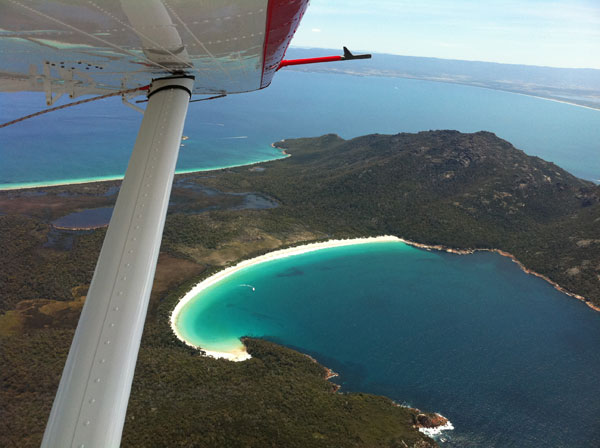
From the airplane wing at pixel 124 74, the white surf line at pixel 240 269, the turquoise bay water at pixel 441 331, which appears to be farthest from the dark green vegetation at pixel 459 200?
the airplane wing at pixel 124 74

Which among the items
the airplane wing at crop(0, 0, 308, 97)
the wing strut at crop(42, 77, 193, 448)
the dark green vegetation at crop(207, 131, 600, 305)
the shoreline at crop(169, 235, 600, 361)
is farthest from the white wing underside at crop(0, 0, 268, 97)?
the dark green vegetation at crop(207, 131, 600, 305)

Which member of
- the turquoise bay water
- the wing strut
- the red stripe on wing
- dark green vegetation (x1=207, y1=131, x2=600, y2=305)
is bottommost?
the turquoise bay water

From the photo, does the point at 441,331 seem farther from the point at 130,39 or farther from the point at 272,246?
the point at 130,39

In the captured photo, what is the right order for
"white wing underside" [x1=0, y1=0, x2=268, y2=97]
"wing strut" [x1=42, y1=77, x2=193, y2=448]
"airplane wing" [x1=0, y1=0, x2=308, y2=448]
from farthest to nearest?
"wing strut" [x1=42, y1=77, x2=193, y2=448] → "airplane wing" [x1=0, y1=0, x2=308, y2=448] → "white wing underside" [x1=0, y1=0, x2=268, y2=97]

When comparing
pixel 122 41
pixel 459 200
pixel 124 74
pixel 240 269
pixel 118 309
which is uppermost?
pixel 122 41

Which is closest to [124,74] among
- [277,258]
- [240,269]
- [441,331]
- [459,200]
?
[441,331]

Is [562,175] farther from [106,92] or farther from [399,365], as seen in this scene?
[106,92]

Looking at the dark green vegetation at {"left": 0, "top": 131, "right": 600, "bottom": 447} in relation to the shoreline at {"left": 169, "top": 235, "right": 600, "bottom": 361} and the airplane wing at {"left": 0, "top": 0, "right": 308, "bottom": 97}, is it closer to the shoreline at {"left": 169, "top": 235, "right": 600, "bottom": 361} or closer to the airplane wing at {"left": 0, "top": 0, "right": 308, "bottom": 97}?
the shoreline at {"left": 169, "top": 235, "right": 600, "bottom": 361}
